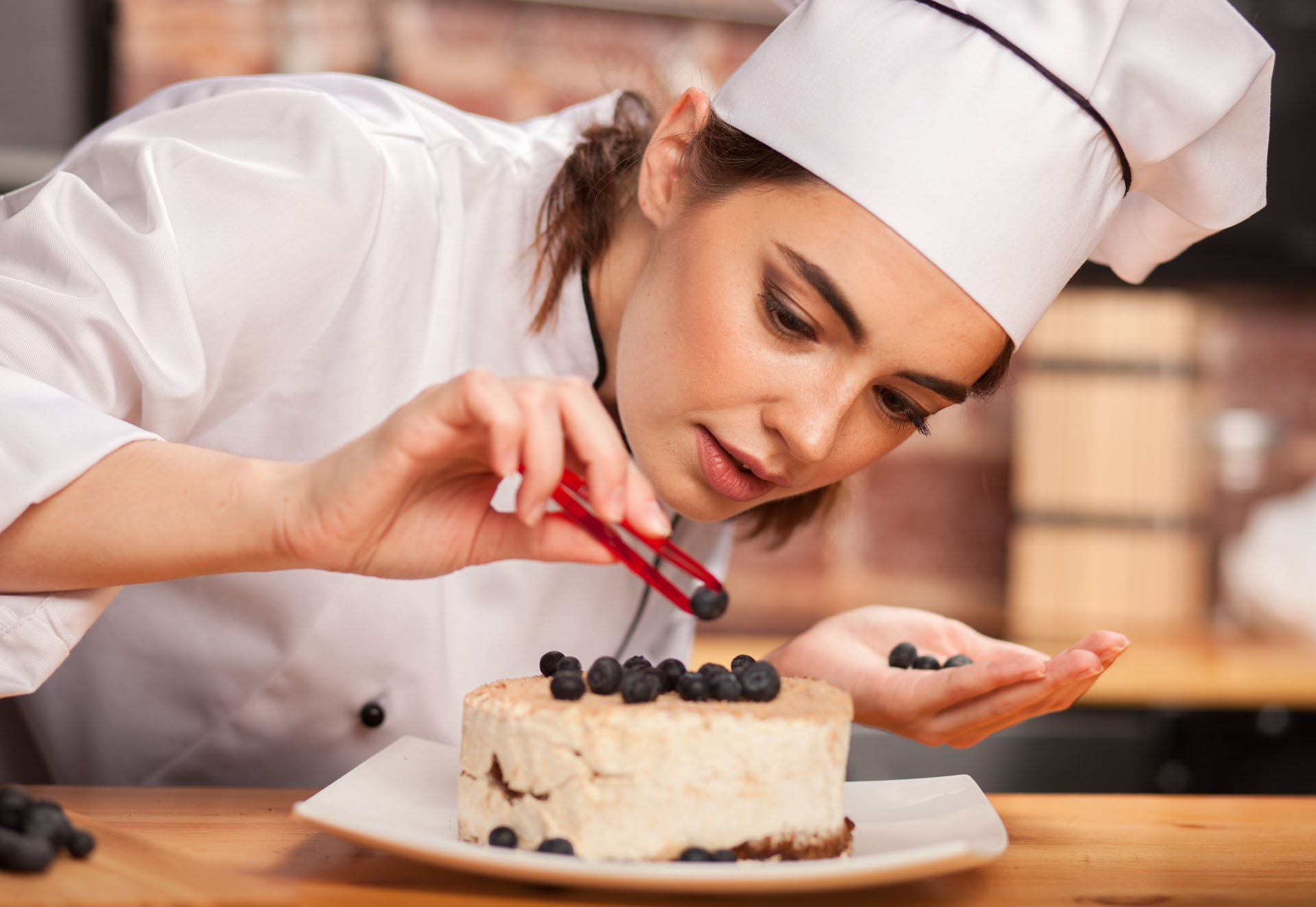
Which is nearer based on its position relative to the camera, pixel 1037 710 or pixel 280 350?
pixel 1037 710

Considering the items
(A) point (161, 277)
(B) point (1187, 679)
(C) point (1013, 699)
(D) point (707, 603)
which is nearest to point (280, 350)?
(A) point (161, 277)

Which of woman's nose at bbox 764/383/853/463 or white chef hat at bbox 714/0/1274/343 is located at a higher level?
white chef hat at bbox 714/0/1274/343

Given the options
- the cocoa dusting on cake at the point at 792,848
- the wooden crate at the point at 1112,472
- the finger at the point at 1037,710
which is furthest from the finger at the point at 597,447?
the wooden crate at the point at 1112,472

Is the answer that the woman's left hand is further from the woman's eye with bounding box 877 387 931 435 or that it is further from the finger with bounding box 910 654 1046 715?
the woman's eye with bounding box 877 387 931 435

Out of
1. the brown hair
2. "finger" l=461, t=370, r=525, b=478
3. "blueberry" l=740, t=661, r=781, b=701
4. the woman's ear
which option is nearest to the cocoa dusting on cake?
"blueberry" l=740, t=661, r=781, b=701

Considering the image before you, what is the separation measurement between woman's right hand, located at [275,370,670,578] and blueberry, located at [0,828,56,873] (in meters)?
0.23

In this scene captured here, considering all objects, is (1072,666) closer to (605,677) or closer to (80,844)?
(605,677)

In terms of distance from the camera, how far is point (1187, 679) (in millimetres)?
2604

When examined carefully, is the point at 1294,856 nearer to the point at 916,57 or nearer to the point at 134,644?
the point at 916,57

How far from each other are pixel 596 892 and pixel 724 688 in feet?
0.58

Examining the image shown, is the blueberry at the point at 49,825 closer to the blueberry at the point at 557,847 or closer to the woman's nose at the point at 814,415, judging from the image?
the blueberry at the point at 557,847

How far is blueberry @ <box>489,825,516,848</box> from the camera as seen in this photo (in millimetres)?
807

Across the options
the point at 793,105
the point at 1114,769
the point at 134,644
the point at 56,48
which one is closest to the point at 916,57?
the point at 793,105

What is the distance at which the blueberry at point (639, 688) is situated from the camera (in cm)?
84
